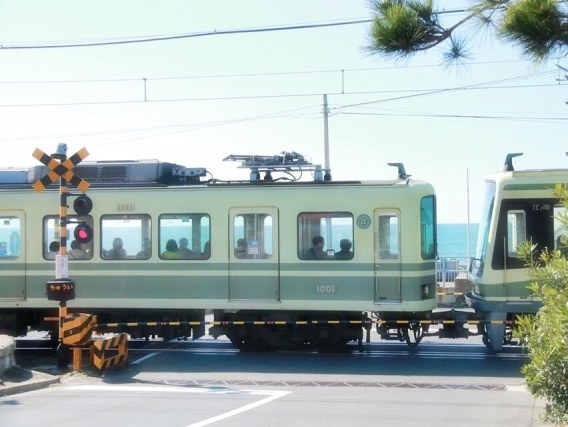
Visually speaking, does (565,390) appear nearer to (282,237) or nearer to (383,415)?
(383,415)

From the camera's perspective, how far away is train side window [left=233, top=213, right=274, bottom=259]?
1717cm

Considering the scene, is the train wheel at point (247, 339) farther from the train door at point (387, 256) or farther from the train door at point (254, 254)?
the train door at point (387, 256)

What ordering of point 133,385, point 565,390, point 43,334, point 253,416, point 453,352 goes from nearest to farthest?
1. point 565,390
2. point 253,416
3. point 133,385
4. point 453,352
5. point 43,334

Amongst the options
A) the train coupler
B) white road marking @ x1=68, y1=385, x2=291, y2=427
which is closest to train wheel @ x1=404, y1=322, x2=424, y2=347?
the train coupler

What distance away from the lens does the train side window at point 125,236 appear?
57.9ft

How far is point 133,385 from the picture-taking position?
14445mm

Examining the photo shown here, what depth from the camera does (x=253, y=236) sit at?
17234 mm

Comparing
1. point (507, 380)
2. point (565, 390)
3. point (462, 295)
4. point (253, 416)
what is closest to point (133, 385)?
point (253, 416)

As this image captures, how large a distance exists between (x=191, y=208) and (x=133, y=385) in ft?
13.8

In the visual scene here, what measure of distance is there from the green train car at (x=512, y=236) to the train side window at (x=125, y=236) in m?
6.50

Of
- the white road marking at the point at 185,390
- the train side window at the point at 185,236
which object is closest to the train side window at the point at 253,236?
the train side window at the point at 185,236

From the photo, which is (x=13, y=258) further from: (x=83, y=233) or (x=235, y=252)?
(x=235, y=252)

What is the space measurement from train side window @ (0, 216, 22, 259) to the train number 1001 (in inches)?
236

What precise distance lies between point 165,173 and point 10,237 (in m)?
3.31
